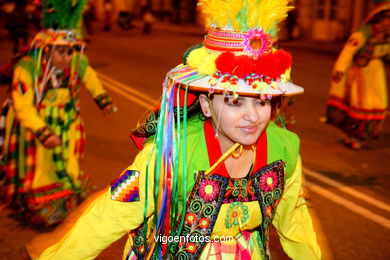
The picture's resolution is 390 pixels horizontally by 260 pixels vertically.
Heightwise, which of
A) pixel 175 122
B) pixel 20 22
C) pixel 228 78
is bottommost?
pixel 20 22

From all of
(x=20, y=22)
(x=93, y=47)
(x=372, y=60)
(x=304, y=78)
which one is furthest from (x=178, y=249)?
(x=93, y=47)

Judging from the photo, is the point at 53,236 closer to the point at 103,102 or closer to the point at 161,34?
the point at 103,102

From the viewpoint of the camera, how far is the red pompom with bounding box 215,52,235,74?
2355mm

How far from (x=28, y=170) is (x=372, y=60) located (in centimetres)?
470

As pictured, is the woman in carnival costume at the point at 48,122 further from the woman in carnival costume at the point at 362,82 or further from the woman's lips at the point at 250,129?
the woman in carnival costume at the point at 362,82

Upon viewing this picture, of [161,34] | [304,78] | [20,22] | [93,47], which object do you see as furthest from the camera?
[161,34]

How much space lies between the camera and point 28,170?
531 cm

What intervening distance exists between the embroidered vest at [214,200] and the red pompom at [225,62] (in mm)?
455

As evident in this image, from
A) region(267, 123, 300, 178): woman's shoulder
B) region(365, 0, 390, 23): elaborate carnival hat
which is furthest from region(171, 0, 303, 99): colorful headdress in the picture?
region(365, 0, 390, 23): elaborate carnival hat

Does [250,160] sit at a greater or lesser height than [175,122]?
lesser

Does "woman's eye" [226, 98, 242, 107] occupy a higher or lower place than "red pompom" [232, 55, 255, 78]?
lower

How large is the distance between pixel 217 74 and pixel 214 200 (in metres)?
0.54

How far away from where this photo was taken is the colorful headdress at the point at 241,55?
2367mm

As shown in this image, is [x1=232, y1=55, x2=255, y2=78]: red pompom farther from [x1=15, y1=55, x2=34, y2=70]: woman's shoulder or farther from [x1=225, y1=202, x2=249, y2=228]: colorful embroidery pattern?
[x1=15, y1=55, x2=34, y2=70]: woman's shoulder
